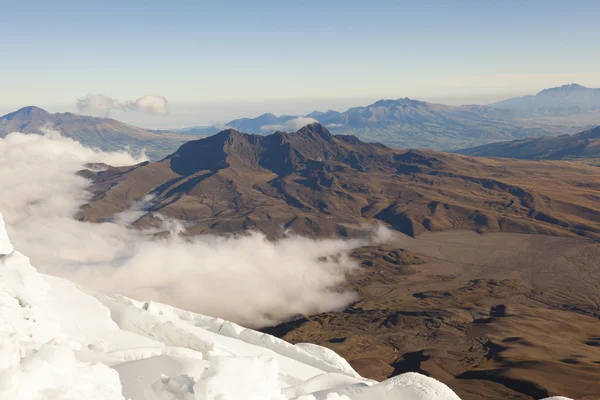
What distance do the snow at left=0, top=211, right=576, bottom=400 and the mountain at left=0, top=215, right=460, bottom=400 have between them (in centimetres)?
5

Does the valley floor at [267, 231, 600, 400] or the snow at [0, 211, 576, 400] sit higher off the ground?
the snow at [0, 211, 576, 400]

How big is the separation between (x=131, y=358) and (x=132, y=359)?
191 mm

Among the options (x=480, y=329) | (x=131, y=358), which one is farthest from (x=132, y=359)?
(x=480, y=329)

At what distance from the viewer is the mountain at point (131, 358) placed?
19938 millimetres

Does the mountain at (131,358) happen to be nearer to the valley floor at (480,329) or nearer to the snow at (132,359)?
the snow at (132,359)

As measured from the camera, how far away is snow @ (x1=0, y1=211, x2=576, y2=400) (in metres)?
19.9

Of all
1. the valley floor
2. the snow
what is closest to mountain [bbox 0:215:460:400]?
the snow

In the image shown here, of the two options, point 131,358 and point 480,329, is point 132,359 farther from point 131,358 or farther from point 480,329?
point 480,329

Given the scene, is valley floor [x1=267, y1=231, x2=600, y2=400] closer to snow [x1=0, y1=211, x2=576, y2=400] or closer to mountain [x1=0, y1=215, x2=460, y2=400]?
mountain [x1=0, y1=215, x2=460, y2=400]

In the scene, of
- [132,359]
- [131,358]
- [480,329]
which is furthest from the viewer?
[480,329]

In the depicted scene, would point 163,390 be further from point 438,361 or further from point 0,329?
point 438,361

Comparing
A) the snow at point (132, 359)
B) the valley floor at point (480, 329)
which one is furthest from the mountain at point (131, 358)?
the valley floor at point (480, 329)

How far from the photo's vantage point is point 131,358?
3142 cm

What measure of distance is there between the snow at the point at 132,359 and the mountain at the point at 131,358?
50mm
